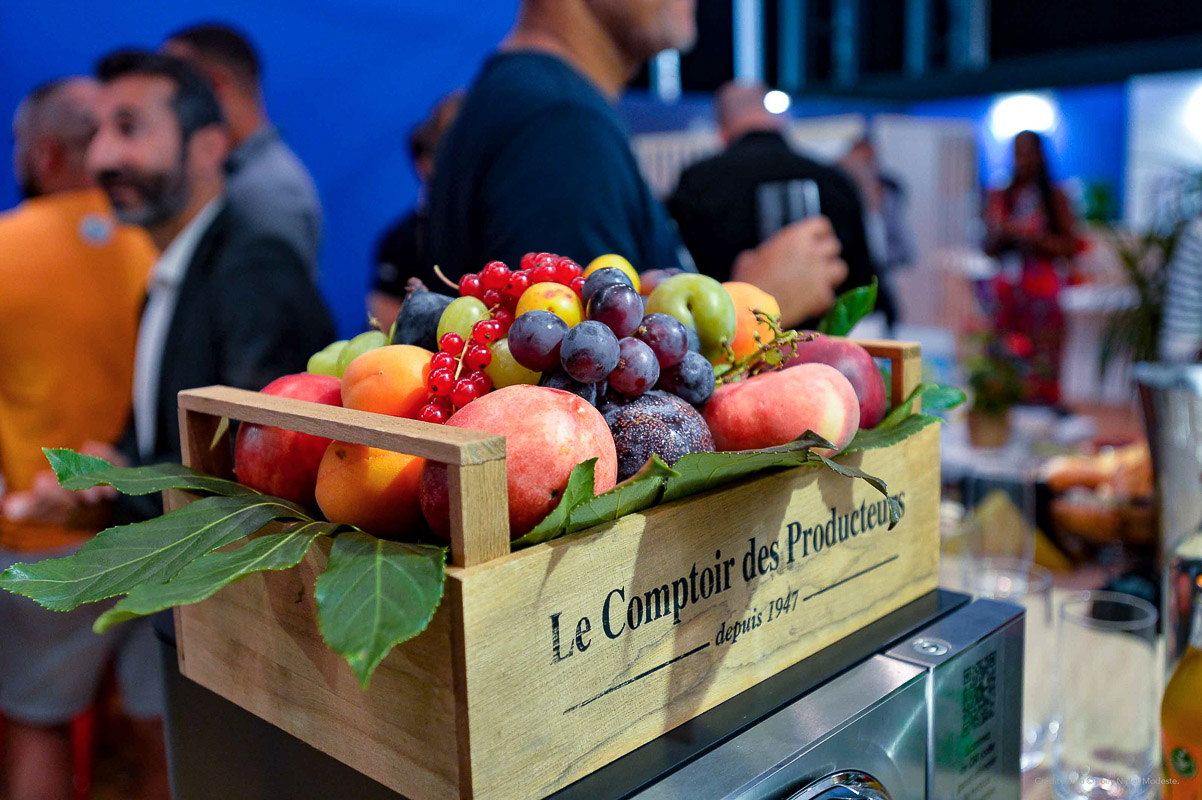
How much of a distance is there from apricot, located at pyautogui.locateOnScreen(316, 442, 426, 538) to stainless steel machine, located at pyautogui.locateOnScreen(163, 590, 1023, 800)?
15 cm

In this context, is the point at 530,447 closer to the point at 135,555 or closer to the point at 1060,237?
the point at 135,555

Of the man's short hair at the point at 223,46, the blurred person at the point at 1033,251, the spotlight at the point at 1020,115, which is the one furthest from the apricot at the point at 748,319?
the spotlight at the point at 1020,115

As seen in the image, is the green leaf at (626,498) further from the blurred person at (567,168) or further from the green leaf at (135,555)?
the blurred person at (567,168)

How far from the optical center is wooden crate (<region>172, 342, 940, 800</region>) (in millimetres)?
445

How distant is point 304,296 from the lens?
1965mm

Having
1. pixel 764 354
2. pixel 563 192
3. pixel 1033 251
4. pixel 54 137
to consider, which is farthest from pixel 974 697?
pixel 1033 251

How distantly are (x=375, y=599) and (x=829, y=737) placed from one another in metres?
0.29

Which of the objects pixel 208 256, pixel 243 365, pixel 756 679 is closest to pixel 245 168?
pixel 208 256

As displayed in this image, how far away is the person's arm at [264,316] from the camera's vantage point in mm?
1819

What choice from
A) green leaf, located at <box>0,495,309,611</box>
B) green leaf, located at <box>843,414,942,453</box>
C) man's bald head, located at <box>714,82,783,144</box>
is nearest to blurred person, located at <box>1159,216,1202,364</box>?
man's bald head, located at <box>714,82,783,144</box>

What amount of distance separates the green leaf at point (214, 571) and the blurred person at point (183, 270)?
4.22ft

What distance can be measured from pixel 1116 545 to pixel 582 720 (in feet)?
3.74

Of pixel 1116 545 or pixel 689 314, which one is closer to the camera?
pixel 689 314

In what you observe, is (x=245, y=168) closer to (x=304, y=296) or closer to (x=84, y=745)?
(x=304, y=296)
